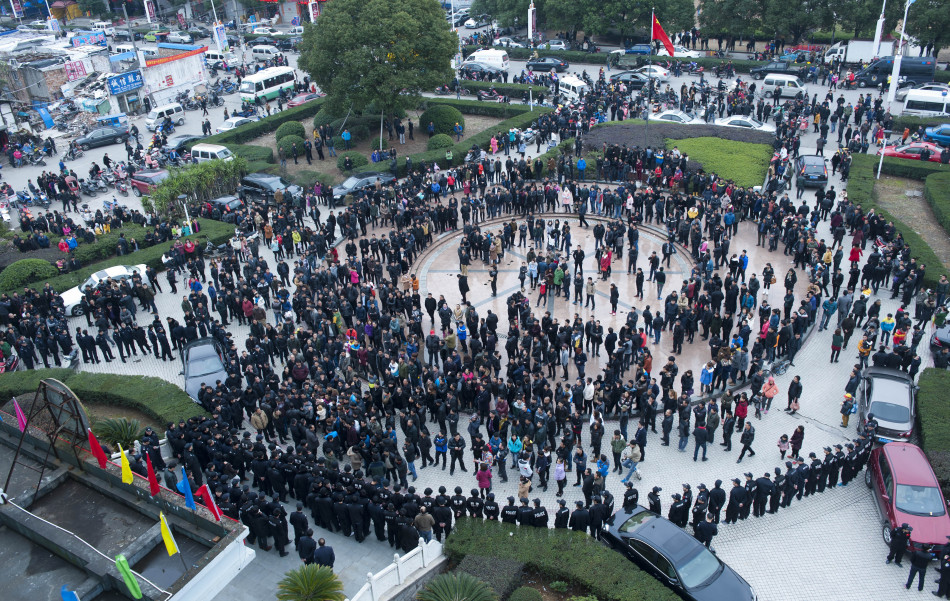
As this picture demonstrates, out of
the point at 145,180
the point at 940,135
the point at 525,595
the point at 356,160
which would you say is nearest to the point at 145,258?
the point at 145,180

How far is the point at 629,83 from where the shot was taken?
1818 inches

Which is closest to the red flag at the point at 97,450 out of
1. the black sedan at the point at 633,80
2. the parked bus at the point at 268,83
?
the parked bus at the point at 268,83

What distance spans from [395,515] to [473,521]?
1.56 m

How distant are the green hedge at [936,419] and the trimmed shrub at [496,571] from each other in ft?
30.2

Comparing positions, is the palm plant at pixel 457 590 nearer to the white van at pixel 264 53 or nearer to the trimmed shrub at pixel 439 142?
the trimmed shrub at pixel 439 142

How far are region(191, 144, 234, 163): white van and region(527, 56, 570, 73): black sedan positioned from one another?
23.3 m

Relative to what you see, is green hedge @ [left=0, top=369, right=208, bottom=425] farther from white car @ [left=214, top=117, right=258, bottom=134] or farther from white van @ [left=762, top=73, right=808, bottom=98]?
white van @ [left=762, top=73, right=808, bottom=98]

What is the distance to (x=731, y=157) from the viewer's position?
32.2m

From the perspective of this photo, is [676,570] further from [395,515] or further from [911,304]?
[911,304]

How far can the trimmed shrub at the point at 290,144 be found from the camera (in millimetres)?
37750

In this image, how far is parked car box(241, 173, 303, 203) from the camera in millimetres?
32906

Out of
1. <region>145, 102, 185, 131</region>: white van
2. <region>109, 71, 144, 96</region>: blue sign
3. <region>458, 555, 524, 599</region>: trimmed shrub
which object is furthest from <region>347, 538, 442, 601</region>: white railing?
<region>109, 71, 144, 96</region>: blue sign

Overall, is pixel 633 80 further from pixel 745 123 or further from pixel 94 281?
pixel 94 281

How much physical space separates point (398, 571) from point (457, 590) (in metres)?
1.33
